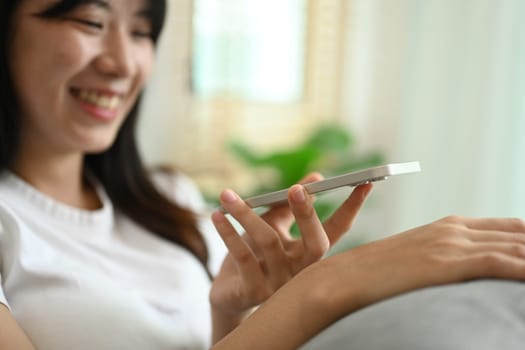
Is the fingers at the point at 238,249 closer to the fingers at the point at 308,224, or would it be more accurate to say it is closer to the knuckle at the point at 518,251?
the fingers at the point at 308,224

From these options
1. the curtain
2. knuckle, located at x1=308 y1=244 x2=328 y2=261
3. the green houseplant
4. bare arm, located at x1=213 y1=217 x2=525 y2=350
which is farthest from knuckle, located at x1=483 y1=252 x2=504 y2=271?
the curtain

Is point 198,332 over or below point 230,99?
below

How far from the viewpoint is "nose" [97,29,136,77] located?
1.06m

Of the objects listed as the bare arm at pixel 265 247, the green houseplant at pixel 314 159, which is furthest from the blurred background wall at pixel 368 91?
the bare arm at pixel 265 247

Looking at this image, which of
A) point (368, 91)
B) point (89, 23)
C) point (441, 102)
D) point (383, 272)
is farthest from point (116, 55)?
point (368, 91)

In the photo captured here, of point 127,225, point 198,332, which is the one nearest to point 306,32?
point 127,225

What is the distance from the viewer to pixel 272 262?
85cm

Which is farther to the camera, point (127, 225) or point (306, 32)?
point (306, 32)

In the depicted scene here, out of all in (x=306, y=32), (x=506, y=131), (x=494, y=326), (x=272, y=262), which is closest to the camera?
(x=494, y=326)

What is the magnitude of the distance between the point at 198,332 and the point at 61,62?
484 mm

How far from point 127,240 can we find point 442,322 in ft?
2.32

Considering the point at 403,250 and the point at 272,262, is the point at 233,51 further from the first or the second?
the point at 403,250

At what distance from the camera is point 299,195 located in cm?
72

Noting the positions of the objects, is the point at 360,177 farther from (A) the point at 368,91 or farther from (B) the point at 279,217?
(A) the point at 368,91
